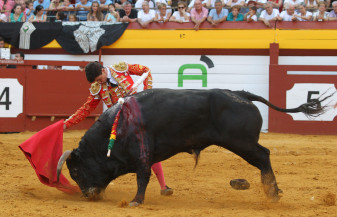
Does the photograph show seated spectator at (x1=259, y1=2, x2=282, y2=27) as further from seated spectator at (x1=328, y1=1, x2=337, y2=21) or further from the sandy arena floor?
the sandy arena floor

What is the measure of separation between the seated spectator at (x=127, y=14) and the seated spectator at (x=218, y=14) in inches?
58.3

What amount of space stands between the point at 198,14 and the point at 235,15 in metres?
0.71

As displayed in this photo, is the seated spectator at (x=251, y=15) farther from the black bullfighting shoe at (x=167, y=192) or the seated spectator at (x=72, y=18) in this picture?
the black bullfighting shoe at (x=167, y=192)

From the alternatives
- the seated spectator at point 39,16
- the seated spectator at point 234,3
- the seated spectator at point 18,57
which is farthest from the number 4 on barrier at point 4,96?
A: the seated spectator at point 234,3

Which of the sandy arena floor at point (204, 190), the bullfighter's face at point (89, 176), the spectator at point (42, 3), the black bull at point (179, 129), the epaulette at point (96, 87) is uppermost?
the spectator at point (42, 3)

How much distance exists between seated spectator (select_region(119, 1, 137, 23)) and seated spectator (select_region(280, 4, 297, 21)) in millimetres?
2827

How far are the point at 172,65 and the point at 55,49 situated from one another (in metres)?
2.36

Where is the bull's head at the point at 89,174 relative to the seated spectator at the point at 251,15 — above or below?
below

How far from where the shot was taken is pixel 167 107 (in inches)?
192

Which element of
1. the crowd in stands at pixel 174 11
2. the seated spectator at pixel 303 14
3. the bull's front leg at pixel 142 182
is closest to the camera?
the bull's front leg at pixel 142 182

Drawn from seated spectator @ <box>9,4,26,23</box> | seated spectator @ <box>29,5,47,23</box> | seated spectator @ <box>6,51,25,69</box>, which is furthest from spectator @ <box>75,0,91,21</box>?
seated spectator @ <box>6,51,25,69</box>

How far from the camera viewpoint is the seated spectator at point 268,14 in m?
10.5

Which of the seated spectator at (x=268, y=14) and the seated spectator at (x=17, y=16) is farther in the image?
the seated spectator at (x=17, y=16)

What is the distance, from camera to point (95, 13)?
11258 mm
